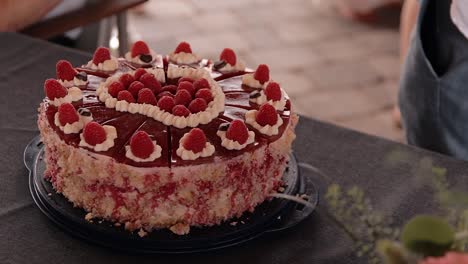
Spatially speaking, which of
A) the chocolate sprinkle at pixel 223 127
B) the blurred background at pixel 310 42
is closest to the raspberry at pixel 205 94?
the chocolate sprinkle at pixel 223 127

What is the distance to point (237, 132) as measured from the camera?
121 cm

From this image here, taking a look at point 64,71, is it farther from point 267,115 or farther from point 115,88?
point 267,115

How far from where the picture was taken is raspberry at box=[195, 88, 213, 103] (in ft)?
4.47

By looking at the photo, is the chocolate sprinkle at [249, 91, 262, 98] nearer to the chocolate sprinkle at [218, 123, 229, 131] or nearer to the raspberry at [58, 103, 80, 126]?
the chocolate sprinkle at [218, 123, 229, 131]

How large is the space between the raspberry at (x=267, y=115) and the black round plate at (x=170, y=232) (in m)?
0.16

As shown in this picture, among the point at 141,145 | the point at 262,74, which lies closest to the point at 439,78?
the point at 262,74

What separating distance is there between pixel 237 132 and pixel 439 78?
27.3 inches

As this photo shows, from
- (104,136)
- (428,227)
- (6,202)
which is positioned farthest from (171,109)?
(428,227)

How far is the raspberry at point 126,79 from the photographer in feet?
4.62

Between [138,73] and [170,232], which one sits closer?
[170,232]

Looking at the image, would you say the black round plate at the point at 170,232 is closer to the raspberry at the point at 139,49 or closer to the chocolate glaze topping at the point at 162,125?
the chocolate glaze topping at the point at 162,125

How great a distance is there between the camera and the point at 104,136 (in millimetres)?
1193

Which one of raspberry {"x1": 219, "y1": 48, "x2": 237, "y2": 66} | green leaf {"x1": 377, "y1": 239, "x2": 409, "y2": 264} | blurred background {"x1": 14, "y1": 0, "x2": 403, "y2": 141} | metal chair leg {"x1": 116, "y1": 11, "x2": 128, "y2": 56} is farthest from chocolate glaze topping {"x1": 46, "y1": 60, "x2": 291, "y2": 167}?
blurred background {"x1": 14, "y1": 0, "x2": 403, "y2": 141}

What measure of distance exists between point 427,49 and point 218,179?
2.81ft
